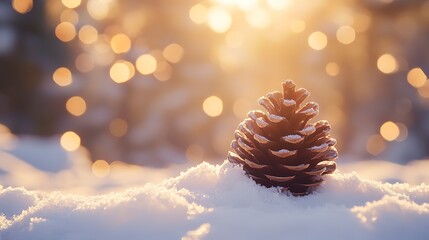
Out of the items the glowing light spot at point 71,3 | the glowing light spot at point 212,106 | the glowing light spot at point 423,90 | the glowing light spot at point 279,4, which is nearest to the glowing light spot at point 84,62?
the glowing light spot at point 71,3

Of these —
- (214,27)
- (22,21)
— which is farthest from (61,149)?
(22,21)

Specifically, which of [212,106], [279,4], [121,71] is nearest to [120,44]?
[121,71]

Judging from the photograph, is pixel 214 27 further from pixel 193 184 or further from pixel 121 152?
pixel 193 184

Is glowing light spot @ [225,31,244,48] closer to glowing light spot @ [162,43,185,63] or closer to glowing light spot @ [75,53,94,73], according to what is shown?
glowing light spot @ [162,43,185,63]

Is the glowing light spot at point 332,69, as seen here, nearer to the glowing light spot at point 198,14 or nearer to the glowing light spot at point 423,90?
the glowing light spot at point 423,90

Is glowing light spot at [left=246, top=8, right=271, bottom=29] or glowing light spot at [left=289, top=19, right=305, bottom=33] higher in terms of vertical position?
glowing light spot at [left=289, top=19, right=305, bottom=33]

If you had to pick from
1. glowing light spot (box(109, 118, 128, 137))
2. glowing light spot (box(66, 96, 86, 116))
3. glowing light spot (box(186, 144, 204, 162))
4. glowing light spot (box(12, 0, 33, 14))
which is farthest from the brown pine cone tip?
glowing light spot (box(12, 0, 33, 14))
